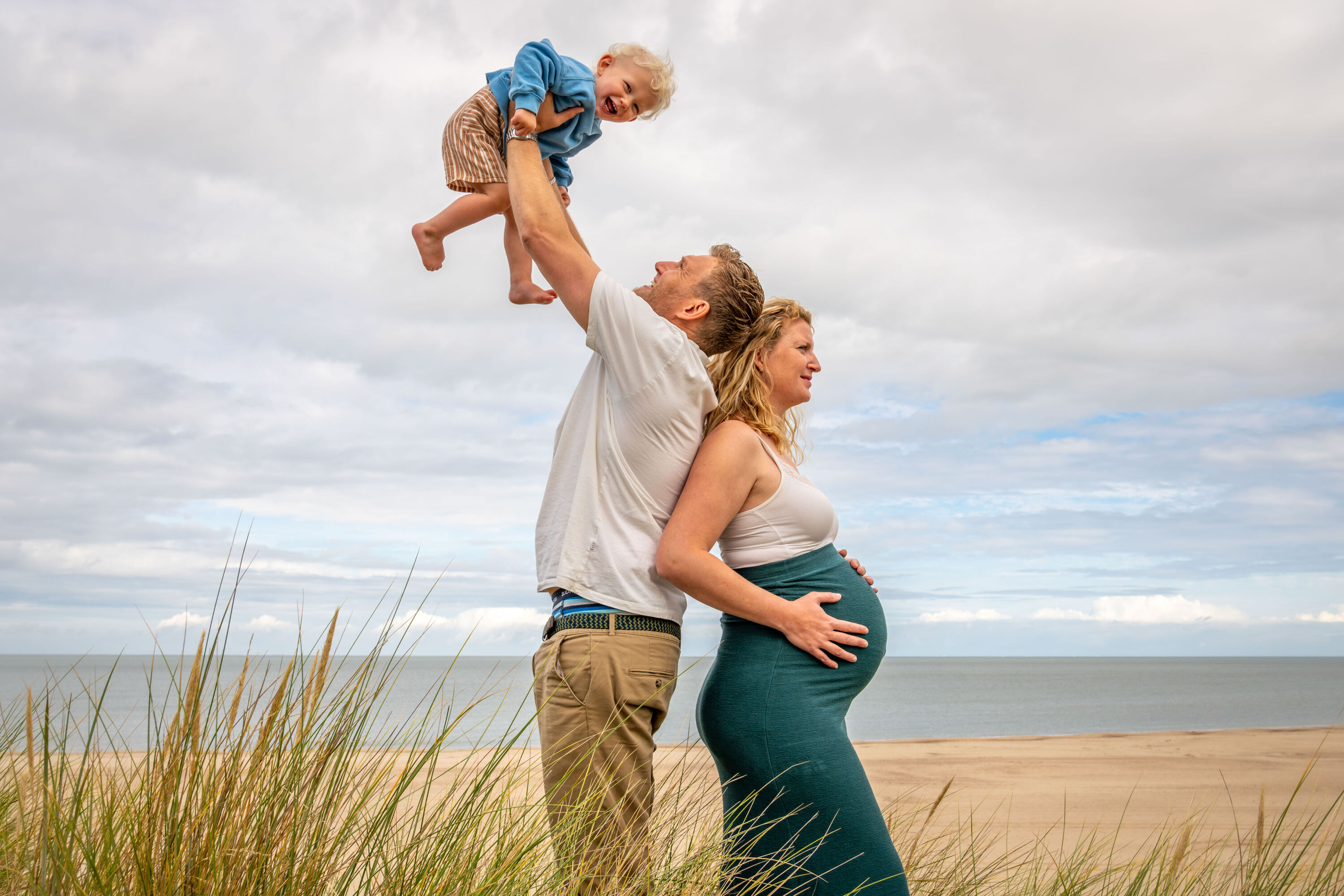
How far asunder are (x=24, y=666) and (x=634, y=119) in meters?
114

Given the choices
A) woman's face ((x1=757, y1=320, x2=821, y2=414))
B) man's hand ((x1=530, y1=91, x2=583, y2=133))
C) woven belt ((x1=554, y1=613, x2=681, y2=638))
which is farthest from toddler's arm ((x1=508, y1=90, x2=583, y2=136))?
woven belt ((x1=554, y1=613, x2=681, y2=638))

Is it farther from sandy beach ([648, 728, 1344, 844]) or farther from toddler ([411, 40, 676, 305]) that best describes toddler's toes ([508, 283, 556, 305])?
sandy beach ([648, 728, 1344, 844])

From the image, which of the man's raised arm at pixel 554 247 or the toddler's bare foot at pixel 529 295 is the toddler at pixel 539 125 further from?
the man's raised arm at pixel 554 247

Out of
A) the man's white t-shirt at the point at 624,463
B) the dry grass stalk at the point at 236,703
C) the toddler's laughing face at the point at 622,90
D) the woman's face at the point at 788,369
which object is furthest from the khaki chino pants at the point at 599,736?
the toddler's laughing face at the point at 622,90

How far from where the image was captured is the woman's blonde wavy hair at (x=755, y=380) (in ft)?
8.62

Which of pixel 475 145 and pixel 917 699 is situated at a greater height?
pixel 475 145

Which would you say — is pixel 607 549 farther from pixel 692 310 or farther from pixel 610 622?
pixel 692 310

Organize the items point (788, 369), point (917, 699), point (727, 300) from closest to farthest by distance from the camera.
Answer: point (727, 300) → point (788, 369) → point (917, 699)

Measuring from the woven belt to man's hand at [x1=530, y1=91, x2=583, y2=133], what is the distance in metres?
1.65

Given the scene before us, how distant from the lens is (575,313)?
230 cm

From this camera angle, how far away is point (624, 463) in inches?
89.8

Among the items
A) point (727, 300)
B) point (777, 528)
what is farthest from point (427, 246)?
point (777, 528)

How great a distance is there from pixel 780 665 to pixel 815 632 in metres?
0.13

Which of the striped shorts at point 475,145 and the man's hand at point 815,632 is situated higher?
the striped shorts at point 475,145
